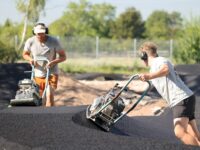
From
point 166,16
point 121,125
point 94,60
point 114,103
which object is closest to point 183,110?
point 114,103

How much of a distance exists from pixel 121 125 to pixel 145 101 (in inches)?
219

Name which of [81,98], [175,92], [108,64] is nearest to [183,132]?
[175,92]

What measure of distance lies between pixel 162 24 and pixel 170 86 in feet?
277

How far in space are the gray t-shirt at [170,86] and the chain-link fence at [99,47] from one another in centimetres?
2995

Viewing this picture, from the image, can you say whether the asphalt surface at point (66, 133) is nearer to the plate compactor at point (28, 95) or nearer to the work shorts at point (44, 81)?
the plate compactor at point (28, 95)

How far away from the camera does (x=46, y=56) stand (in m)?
10.2

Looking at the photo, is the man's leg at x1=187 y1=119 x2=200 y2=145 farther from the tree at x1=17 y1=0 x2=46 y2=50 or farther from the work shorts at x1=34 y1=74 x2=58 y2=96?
the tree at x1=17 y1=0 x2=46 y2=50

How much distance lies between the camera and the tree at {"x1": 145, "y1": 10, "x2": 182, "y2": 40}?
8131 cm

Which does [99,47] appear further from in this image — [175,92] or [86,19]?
[86,19]

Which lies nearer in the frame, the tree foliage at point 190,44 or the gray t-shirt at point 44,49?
the gray t-shirt at point 44,49

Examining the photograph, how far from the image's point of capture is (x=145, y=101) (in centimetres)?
1450

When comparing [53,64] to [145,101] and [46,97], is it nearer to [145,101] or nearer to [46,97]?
[46,97]

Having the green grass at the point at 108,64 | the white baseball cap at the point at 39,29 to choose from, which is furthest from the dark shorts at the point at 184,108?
the green grass at the point at 108,64

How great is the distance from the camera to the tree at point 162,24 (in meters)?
81.3
